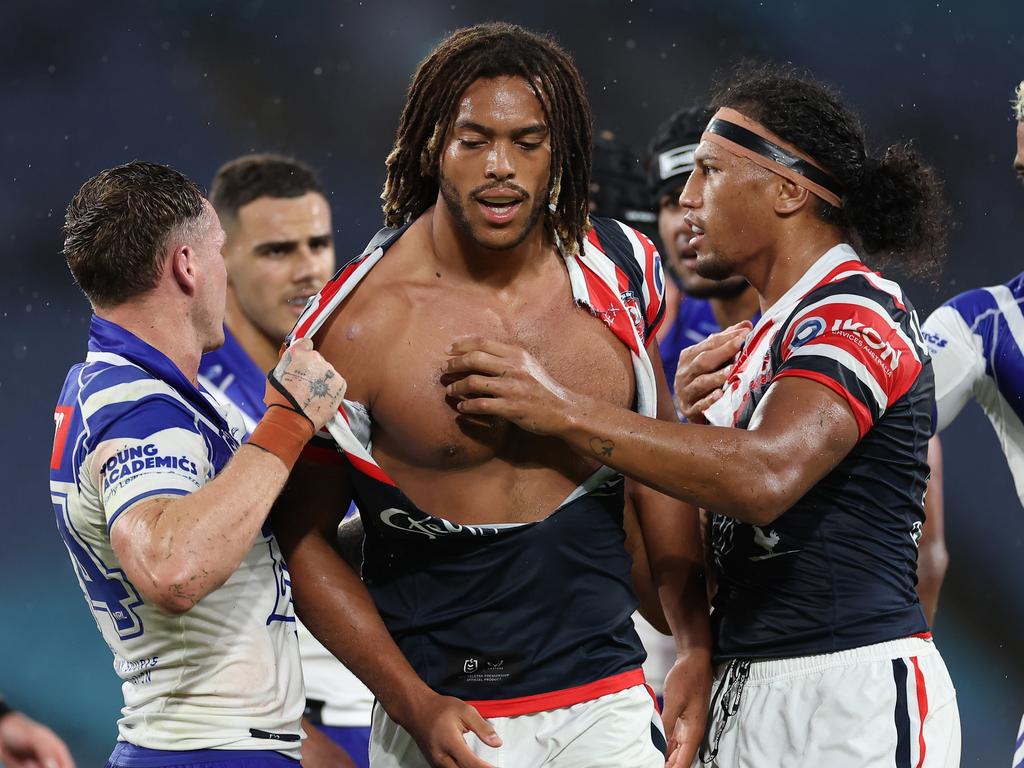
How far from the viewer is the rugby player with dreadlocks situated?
7.87 ft

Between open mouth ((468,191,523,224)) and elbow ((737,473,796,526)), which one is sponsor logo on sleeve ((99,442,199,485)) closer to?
open mouth ((468,191,523,224))

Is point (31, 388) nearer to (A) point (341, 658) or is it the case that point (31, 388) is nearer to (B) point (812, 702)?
(A) point (341, 658)

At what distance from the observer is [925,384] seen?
260 cm

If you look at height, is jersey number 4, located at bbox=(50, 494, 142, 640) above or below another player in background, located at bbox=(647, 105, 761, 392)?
below

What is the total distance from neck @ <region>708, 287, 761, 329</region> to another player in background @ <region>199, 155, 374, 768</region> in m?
1.56

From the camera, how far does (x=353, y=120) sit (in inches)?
268

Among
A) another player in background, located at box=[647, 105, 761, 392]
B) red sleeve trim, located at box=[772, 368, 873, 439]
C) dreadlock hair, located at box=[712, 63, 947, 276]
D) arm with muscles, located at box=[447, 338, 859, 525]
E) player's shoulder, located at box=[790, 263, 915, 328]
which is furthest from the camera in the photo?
another player in background, located at box=[647, 105, 761, 392]

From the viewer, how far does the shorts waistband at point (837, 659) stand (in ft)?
8.34

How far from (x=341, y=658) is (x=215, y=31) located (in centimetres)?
496

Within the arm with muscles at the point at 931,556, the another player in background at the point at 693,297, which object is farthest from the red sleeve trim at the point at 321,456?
the arm with muscles at the point at 931,556

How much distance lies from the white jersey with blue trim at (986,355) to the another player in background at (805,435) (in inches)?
25.9

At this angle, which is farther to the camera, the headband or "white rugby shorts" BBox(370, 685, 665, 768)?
the headband

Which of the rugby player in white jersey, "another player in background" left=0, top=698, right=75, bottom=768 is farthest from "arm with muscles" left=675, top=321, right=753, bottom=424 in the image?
"another player in background" left=0, top=698, right=75, bottom=768

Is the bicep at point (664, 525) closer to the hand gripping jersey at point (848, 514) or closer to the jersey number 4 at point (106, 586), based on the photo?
the hand gripping jersey at point (848, 514)
